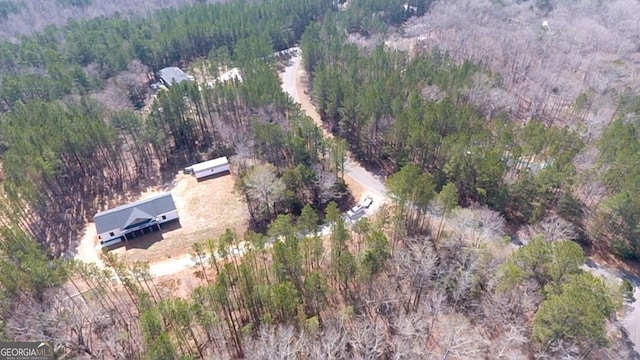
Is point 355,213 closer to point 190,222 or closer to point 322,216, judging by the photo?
point 322,216

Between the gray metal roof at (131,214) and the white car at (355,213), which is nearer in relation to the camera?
the gray metal roof at (131,214)

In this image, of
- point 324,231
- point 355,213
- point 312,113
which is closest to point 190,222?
point 324,231

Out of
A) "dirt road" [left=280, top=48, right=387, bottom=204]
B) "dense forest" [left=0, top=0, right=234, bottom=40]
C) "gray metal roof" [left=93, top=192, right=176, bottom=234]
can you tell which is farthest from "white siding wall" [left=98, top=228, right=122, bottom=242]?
"dense forest" [left=0, top=0, right=234, bottom=40]

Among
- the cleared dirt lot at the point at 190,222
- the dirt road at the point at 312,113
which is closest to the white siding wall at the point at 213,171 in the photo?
the cleared dirt lot at the point at 190,222

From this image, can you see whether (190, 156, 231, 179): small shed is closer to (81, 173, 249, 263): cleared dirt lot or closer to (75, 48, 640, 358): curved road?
(81, 173, 249, 263): cleared dirt lot

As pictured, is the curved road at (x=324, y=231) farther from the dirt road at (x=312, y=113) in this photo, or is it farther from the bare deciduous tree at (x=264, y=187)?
the bare deciduous tree at (x=264, y=187)

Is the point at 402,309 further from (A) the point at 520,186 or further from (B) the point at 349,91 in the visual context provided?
(B) the point at 349,91

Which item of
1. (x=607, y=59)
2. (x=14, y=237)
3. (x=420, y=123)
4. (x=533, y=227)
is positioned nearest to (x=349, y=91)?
(x=420, y=123)
